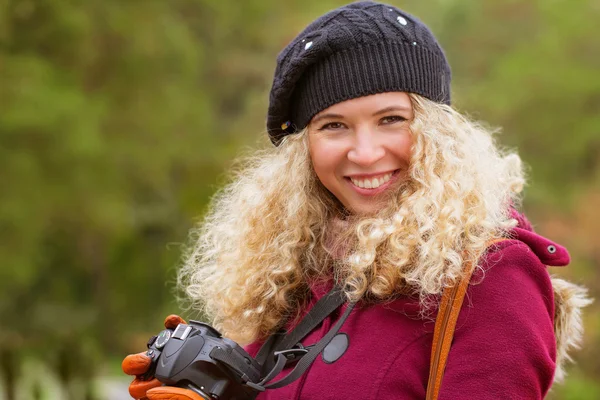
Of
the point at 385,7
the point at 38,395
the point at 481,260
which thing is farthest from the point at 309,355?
the point at 38,395

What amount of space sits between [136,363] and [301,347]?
0.42 meters

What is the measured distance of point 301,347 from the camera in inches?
78.9

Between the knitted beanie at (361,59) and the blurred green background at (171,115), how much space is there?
5105 mm

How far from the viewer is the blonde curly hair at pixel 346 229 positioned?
185 cm

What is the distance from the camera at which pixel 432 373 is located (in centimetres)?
171

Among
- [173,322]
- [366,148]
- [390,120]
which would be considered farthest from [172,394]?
[390,120]

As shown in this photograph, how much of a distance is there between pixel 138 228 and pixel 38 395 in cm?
926

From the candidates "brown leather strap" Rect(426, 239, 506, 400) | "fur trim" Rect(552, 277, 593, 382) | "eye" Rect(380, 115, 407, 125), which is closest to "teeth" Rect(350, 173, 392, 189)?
"eye" Rect(380, 115, 407, 125)

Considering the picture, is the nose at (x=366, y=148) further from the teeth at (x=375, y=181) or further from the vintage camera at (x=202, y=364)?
the vintage camera at (x=202, y=364)

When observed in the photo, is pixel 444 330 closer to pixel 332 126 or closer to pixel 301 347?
pixel 301 347

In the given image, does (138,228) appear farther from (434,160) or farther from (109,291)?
(434,160)

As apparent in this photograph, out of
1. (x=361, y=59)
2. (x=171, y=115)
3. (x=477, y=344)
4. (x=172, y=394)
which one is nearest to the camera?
(x=477, y=344)

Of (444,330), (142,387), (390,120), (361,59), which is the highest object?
(361,59)

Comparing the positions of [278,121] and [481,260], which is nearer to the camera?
[481,260]
